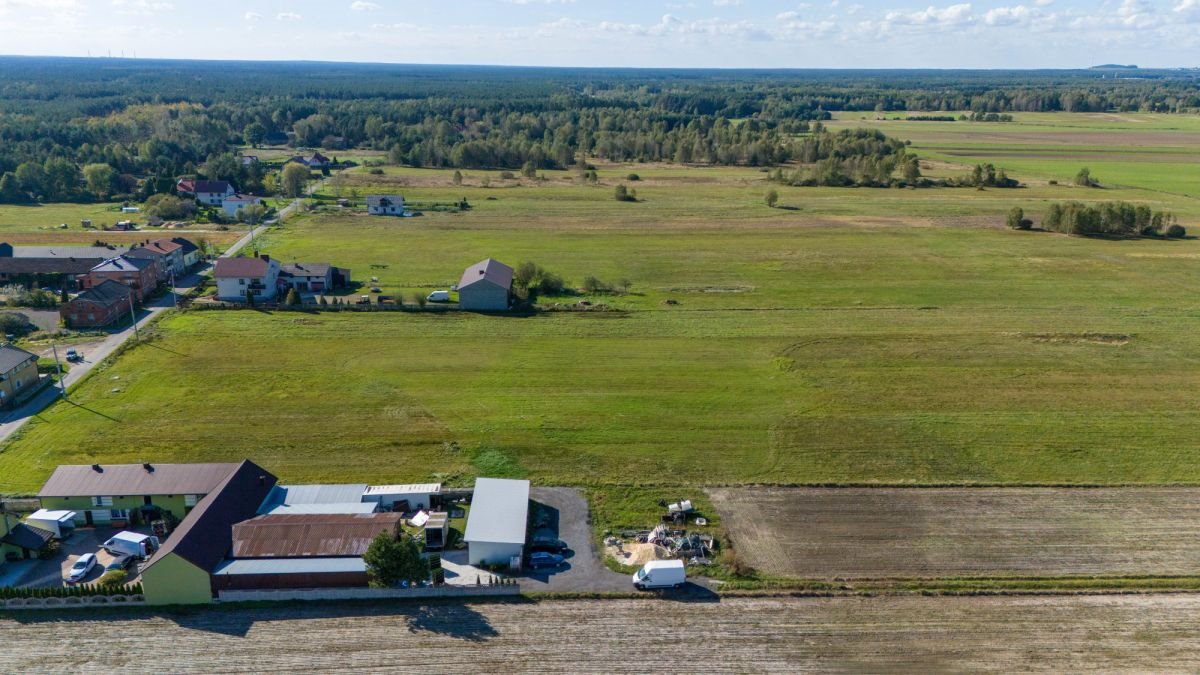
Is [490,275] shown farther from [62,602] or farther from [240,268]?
[62,602]

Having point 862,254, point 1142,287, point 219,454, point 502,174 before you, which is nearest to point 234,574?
point 219,454

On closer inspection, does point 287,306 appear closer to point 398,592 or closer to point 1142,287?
point 398,592

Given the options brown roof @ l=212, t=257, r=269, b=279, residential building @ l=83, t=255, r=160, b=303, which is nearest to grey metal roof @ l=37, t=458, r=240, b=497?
brown roof @ l=212, t=257, r=269, b=279

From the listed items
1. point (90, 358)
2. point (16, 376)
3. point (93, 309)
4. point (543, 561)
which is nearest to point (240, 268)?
point (93, 309)

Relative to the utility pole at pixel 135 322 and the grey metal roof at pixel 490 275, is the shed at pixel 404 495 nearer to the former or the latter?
the grey metal roof at pixel 490 275

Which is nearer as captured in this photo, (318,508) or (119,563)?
(119,563)

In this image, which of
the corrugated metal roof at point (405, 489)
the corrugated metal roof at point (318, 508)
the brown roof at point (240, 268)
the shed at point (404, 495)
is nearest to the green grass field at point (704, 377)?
the corrugated metal roof at point (405, 489)

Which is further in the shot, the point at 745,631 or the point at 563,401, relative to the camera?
the point at 563,401
